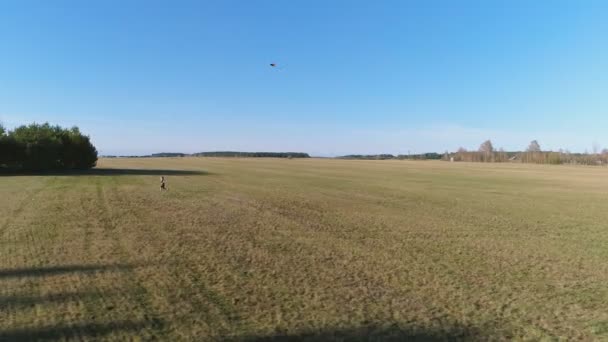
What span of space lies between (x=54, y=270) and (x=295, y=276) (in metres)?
4.85

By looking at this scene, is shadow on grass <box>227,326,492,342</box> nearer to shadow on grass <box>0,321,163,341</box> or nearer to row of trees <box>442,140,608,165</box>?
shadow on grass <box>0,321,163,341</box>

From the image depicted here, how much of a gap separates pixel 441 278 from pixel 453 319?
7.35ft

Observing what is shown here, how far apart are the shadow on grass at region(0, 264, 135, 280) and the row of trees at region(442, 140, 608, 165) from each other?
14901 centimetres

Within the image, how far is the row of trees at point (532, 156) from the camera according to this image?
135 meters

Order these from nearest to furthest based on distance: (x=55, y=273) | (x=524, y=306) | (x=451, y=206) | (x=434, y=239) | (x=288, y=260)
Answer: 1. (x=524, y=306)
2. (x=55, y=273)
3. (x=288, y=260)
4. (x=434, y=239)
5. (x=451, y=206)

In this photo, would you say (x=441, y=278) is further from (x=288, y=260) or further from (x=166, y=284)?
(x=166, y=284)

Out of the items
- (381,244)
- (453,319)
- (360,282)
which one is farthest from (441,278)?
(381,244)

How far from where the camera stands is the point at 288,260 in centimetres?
971

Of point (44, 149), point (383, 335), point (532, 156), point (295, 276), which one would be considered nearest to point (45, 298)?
Result: point (295, 276)

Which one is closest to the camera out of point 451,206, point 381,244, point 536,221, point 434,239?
point 381,244

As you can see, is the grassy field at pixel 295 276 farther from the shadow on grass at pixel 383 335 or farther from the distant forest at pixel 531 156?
the distant forest at pixel 531 156

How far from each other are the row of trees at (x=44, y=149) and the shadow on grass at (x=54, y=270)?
40.8 metres

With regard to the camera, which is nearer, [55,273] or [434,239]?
[55,273]

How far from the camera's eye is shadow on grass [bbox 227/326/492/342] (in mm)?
5509
